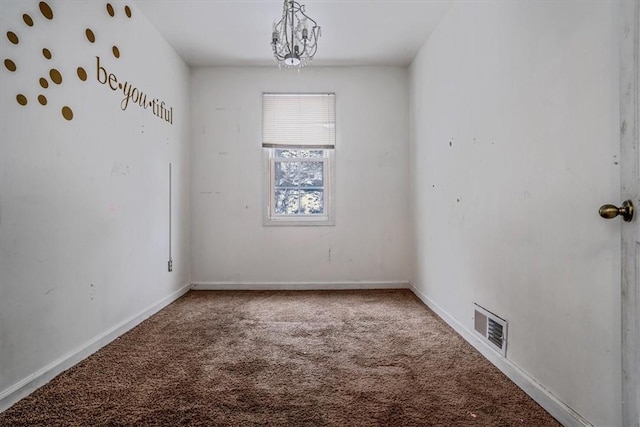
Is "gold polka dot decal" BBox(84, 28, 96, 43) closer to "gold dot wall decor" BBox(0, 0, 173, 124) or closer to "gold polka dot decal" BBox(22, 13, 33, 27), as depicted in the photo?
"gold dot wall decor" BBox(0, 0, 173, 124)

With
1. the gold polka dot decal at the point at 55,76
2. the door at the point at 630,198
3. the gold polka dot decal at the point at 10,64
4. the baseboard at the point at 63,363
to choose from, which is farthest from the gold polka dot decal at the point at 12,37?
the door at the point at 630,198

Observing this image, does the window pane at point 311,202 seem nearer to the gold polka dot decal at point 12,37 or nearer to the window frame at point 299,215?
the window frame at point 299,215

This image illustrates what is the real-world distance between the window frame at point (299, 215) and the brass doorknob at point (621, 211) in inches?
126

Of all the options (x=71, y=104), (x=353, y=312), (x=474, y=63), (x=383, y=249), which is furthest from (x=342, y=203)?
(x=71, y=104)

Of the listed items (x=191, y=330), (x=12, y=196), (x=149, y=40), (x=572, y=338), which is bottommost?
(x=191, y=330)

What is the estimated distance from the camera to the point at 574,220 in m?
1.57

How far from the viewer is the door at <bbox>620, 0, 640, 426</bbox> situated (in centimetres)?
124

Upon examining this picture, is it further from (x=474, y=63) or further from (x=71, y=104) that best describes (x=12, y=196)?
(x=474, y=63)

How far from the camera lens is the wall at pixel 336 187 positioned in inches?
171

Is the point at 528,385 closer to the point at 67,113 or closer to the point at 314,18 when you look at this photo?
the point at 67,113

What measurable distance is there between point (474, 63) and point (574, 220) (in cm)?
146

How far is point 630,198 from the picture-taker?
1.28m

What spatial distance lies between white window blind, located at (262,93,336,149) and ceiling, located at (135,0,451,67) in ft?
1.39

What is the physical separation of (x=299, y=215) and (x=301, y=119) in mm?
1153
